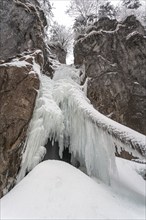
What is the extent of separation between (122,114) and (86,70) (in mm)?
3441

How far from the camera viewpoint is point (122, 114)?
13.3 metres

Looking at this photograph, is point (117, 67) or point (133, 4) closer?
point (117, 67)

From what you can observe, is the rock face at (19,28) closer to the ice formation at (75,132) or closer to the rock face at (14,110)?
the rock face at (14,110)

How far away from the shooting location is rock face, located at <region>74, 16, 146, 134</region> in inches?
528

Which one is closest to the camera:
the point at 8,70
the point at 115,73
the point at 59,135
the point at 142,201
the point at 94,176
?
the point at 142,201

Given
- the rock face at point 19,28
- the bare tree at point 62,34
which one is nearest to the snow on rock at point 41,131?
the rock face at point 19,28

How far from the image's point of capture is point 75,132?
5402 mm

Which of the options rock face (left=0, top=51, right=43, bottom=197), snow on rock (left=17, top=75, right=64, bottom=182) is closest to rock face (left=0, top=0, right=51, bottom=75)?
rock face (left=0, top=51, right=43, bottom=197)

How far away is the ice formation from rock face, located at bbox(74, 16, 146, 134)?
24.3ft

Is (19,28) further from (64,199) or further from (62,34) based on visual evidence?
(62,34)

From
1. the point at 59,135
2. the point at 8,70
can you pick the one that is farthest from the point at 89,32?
the point at 59,135

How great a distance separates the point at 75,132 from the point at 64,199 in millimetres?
2119

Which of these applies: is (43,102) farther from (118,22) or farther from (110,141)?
(118,22)

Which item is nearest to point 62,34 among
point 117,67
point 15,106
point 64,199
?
point 117,67
